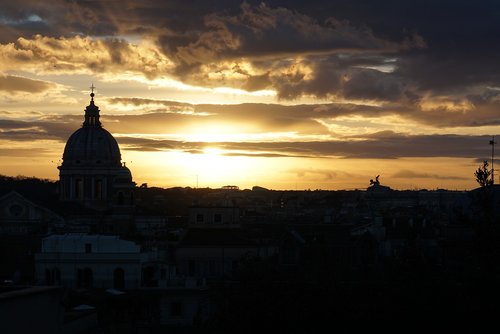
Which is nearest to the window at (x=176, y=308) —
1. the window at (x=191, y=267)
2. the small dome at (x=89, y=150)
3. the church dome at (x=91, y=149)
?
the window at (x=191, y=267)

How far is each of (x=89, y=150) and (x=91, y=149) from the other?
25 cm

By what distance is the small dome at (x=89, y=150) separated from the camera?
136 m

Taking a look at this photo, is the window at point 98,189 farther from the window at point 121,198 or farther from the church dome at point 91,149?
the window at point 121,198

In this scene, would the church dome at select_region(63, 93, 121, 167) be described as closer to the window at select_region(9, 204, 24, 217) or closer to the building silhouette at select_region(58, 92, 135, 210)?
the building silhouette at select_region(58, 92, 135, 210)

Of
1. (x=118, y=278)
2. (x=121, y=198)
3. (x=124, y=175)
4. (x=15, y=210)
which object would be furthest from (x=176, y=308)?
(x=124, y=175)

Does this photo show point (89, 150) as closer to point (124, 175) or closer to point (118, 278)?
point (124, 175)

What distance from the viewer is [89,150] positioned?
450ft

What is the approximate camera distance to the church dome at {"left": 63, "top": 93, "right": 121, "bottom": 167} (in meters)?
136

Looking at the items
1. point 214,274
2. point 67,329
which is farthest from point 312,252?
point 67,329

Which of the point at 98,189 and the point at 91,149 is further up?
the point at 91,149

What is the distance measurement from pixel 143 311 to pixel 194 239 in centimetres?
998

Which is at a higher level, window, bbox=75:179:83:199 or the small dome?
the small dome

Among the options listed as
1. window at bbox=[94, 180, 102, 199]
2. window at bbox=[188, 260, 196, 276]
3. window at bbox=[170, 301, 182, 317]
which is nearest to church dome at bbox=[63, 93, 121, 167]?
window at bbox=[94, 180, 102, 199]

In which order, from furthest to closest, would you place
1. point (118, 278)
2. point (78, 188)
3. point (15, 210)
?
point (78, 188)
point (15, 210)
point (118, 278)
